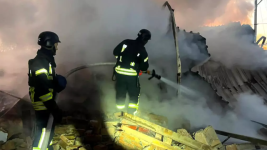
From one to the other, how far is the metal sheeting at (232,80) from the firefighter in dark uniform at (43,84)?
15.5 ft

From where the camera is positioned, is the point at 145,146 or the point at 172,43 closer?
the point at 145,146

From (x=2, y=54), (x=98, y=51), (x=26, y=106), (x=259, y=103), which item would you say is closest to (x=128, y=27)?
(x=98, y=51)

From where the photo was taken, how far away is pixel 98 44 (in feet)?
17.5

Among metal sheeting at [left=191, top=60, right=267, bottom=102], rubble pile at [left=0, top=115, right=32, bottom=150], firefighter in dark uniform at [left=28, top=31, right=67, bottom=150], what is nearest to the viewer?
firefighter in dark uniform at [left=28, top=31, right=67, bottom=150]

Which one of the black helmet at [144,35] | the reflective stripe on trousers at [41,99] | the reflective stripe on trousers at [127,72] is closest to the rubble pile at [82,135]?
the reflective stripe on trousers at [41,99]

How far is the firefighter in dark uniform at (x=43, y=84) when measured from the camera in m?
2.36

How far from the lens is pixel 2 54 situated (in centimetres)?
532

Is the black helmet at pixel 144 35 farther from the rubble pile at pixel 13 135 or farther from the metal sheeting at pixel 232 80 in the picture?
the metal sheeting at pixel 232 80

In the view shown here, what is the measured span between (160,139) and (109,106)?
1.86 meters

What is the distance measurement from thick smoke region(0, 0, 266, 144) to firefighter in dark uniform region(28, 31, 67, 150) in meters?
2.19

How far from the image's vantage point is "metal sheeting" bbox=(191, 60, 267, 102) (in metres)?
6.23

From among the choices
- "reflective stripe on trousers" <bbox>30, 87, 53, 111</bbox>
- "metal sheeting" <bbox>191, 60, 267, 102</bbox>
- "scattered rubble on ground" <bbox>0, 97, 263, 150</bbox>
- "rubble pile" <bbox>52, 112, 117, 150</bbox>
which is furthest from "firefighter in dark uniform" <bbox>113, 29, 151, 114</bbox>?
"metal sheeting" <bbox>191, 60, 267, 102</bbox>

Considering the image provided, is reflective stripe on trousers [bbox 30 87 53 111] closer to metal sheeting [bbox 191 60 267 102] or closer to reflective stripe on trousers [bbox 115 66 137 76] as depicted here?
reflective stripe on trousers [bbox 115 66 137 76]

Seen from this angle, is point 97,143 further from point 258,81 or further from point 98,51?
point 258,81
